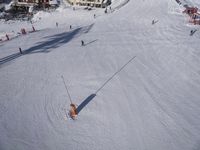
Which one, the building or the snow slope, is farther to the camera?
the building

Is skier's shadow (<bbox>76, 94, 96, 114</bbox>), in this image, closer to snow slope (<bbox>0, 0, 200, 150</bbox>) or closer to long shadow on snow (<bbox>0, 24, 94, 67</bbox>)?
snow slope (<bbox>0, 0, 200, 150</bbox>)

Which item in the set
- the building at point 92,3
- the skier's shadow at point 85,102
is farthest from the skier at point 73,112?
the building at point 92,3

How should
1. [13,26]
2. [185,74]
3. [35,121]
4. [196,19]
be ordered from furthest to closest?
1. [13,26]
2. [196,19]
3. [185,74]
4. [35,121]

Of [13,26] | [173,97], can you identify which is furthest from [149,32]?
[13,26]

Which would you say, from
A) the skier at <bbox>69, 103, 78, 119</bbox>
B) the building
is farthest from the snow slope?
the building

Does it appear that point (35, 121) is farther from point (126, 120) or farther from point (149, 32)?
point (149, 32)

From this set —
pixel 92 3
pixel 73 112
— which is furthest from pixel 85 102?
pixel 92 3
